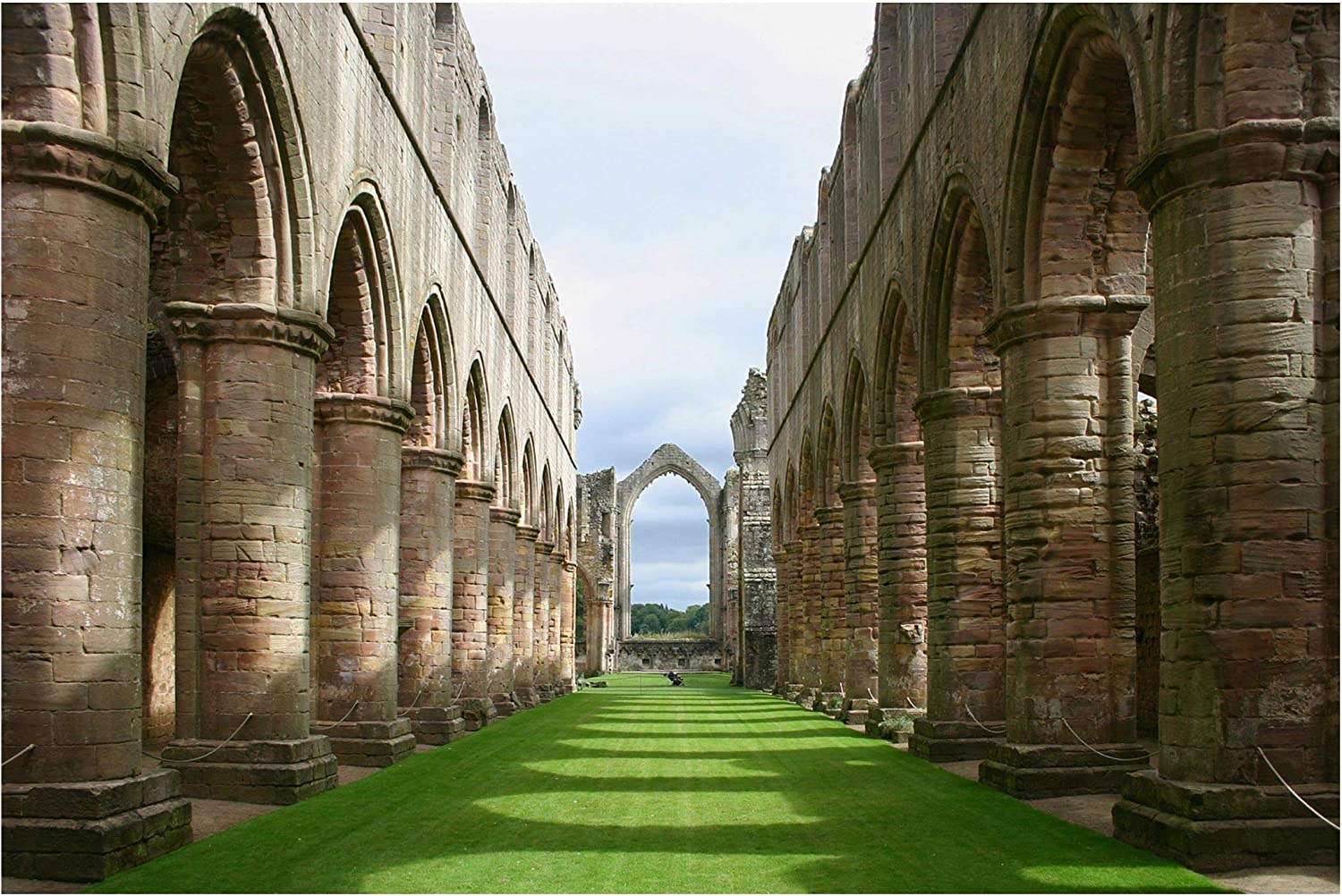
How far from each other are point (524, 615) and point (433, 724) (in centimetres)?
1056

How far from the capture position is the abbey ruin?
7156mm

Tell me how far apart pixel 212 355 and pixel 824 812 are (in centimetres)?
581

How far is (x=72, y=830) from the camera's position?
7031 mm

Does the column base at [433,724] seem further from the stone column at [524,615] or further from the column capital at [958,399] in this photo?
the stone column at [524,615]

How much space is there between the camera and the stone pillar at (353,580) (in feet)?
45.1

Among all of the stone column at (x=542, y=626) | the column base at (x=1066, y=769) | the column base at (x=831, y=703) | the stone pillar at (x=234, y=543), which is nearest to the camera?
the column base at (x=1066, y=769)

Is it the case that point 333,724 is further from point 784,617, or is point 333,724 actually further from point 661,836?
point 784,617

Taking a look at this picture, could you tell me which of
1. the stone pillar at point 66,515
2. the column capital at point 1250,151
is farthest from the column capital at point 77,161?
the column capital at point 1250,151

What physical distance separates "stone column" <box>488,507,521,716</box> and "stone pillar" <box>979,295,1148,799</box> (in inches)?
549

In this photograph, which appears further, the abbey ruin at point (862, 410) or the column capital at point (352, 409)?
A: the column capital at point (352, 409)

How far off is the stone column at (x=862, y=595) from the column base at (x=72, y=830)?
42.9ft

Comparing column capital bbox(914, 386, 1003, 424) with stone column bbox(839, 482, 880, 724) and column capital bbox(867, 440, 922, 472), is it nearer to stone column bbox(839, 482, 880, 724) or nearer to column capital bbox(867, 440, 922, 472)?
column capital bbox(867, 440, 922, 472)

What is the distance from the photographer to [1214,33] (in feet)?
24.5

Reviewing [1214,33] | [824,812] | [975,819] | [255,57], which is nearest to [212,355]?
[255,57]
